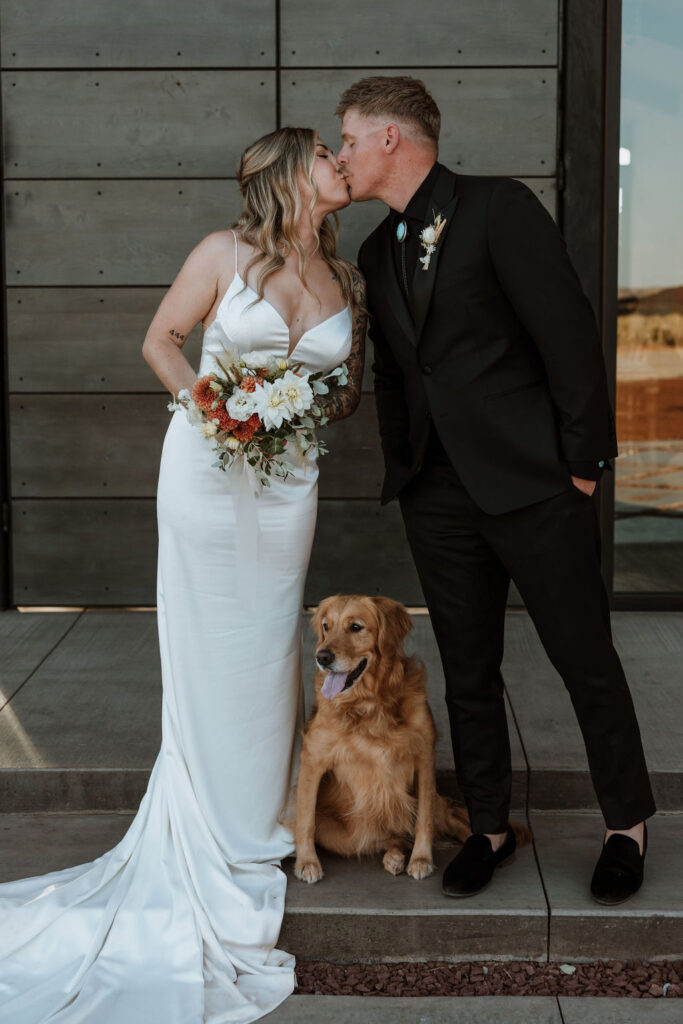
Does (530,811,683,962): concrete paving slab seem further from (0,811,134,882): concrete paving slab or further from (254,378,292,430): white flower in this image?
(254,378,292,430): white flower

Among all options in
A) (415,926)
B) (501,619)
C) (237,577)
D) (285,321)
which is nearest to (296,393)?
(285,321)

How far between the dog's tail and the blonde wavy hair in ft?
5.45

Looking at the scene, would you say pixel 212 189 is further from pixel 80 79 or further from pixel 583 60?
pixel 583 60

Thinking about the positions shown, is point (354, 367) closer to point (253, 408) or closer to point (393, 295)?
point (393, 295)

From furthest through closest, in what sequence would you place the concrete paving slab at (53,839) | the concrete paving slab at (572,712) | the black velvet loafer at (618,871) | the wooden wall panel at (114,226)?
the wooden wall panel at (114,226), the concrete paving slab at (572,712), the concrete paving slab at (53,839), the black velvet loafer at (618,871)

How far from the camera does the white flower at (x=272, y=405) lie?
2.88 metres

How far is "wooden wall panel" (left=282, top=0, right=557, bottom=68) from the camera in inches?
216

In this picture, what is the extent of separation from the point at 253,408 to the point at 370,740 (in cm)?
104

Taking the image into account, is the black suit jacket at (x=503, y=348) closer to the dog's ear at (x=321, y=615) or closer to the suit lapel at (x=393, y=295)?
the suit lapel at (x=393, y=295)

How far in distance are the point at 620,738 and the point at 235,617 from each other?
3.80ft

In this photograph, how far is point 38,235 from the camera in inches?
224

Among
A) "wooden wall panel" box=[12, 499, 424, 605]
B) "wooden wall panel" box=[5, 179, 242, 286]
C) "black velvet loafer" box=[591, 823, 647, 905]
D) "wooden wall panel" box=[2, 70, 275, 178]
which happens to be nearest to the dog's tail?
"black velvet loafer" box=[591, 823, 647, 905]

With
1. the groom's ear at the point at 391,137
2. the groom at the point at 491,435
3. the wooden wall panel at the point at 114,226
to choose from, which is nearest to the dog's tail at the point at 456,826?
the groom at the point at 491,435

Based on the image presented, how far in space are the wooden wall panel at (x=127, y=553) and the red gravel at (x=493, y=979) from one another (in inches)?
117
